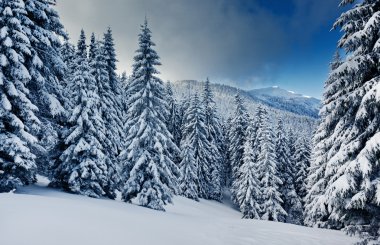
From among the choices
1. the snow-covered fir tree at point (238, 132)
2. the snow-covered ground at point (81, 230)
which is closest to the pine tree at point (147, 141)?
the snow-covered ground at point (81, 230)

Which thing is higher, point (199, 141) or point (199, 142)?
point (199, 141)

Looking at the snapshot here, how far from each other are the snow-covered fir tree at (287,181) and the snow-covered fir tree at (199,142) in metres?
11.3

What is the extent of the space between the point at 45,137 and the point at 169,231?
10.4 metres

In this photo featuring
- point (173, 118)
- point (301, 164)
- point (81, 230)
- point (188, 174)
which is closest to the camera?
point (81, 230)

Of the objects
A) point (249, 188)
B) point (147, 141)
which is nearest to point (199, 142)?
point (249, 188)

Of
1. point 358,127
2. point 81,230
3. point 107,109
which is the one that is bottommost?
point 81,230

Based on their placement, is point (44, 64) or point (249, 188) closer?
point (44, 64)

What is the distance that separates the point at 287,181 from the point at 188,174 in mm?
16003

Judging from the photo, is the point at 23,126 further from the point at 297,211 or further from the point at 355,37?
the point at 297,211

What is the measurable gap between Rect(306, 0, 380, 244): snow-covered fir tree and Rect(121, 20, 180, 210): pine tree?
12.8m

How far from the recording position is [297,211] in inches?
1682

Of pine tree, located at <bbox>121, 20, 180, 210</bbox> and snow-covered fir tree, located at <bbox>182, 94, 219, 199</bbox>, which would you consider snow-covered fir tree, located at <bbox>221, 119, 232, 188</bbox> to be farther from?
pine tree, located at <bbox>121, 20, 180, 210</bbox>

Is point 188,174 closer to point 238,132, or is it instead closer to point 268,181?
point 268,181

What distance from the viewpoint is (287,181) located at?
144ft
